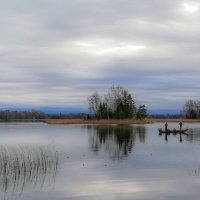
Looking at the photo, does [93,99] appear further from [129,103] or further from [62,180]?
[62,180]

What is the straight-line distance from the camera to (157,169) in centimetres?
2297

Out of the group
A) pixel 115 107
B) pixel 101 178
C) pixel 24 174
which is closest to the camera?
pixel 101 178

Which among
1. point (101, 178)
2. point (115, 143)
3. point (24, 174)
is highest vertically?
point (115, 143)

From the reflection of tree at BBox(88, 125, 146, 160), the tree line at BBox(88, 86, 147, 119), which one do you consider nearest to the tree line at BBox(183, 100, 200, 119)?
the tree line at BBox(88, 86, 147, 119)

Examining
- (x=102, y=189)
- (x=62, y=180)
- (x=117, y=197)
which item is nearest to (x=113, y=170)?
(x=62, y=180)

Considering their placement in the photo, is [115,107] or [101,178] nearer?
[101,178]

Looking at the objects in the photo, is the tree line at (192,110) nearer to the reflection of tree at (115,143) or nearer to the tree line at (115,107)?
the tree line at (115,107)

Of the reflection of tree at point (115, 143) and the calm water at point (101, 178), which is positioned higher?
the reflection of tree at point (115, 143)

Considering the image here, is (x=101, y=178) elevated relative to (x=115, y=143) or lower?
lower

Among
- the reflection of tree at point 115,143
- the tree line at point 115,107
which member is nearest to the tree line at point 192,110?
the tree line at point 115,107

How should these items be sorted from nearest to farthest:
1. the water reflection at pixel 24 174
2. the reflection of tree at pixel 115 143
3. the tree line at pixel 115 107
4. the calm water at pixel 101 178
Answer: the calm water at pixel 101 178
the water reflection at pixel 24 174
the reflection of tree at pixel 115 143
the tree line at pixel 115 107

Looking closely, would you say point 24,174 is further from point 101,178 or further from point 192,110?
point 192,110

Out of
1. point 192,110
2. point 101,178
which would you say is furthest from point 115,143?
point 192,110

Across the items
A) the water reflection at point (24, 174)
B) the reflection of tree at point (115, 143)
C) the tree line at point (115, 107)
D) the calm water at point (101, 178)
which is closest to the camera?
the calm water at point (101, 178)
